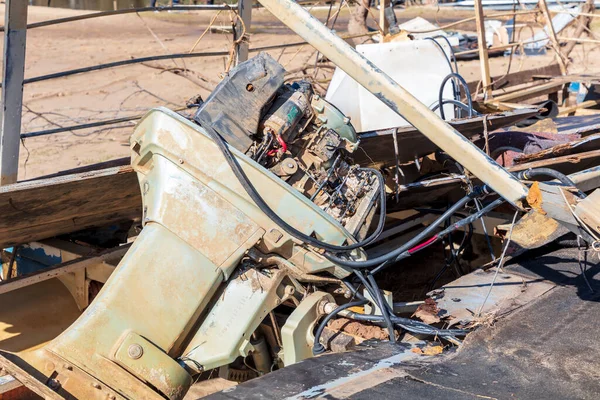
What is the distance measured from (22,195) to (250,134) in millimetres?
1047

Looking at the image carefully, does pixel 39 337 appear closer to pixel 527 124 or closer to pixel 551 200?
pixel 551 200

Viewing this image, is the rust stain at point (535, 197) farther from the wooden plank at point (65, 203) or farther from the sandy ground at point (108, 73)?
the sandy ground at point (108, 73)

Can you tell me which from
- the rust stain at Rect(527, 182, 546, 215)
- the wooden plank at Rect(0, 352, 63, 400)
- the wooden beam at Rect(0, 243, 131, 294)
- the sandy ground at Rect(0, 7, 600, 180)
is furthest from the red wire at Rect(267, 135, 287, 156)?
the sandy ground at Rect(0, 7, 600, 180)

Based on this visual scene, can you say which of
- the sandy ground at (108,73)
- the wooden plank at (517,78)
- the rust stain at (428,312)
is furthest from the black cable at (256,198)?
the wooden plank at (517,78)

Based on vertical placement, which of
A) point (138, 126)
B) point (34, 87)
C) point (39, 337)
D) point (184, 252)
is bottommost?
point (39, 337)

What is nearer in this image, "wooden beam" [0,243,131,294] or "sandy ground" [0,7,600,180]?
"wooden beam" [0,243,131,294]

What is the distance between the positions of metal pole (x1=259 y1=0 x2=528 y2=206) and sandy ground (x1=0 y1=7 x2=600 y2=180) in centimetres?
223

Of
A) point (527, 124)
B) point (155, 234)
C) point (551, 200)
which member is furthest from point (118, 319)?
point (527, 124)

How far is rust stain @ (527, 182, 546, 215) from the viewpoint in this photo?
7.47 feet

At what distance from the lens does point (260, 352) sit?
2883 mm

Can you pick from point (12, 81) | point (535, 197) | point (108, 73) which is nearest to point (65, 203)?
point (12, 81)

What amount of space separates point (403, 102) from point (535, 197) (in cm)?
53

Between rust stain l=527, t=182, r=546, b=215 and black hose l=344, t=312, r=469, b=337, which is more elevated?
rust stain l=527, t=182, r=546, b=215

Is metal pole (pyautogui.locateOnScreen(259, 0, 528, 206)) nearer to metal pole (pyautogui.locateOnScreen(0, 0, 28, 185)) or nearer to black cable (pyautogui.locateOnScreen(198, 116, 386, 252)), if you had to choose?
black cable (pyautogui.locateOnScreen(198, 116, 386, 252))
